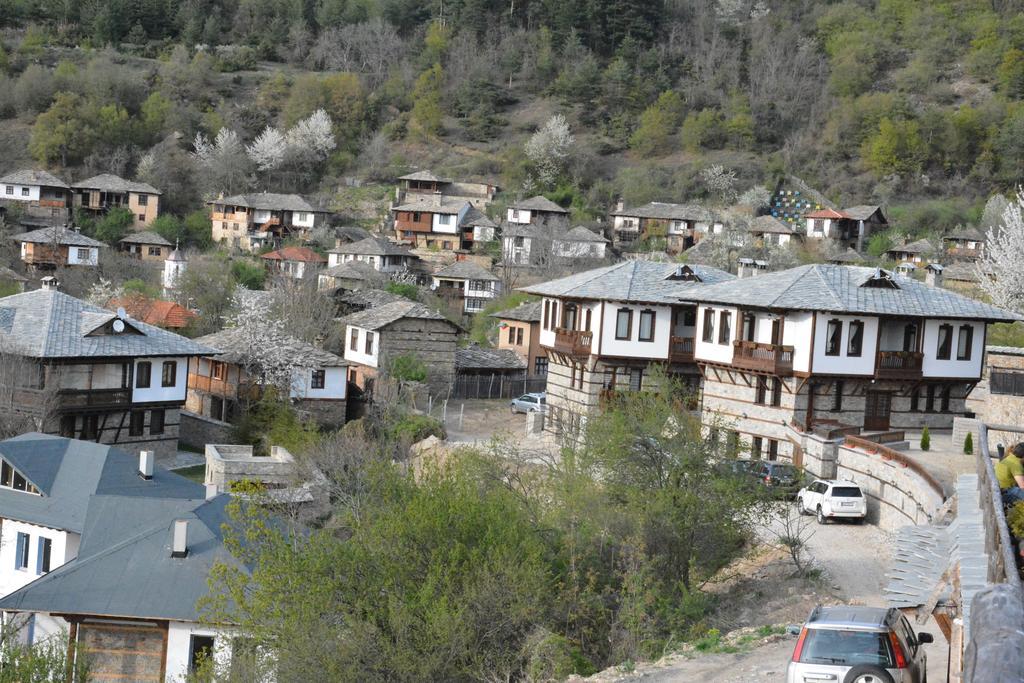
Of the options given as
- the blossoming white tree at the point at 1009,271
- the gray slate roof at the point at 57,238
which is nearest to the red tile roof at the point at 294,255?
the gray slate roof at the point at 57,238

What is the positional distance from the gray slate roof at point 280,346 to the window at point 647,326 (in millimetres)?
13650

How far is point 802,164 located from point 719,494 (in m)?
76.2

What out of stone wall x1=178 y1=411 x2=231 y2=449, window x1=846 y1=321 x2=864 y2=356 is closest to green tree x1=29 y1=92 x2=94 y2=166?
stone wall x1=178 y1=411 x2=231 y2=449

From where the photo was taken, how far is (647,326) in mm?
40500

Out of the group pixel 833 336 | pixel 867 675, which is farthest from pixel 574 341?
pixel 867 675

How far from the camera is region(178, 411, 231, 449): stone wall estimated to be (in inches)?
1780

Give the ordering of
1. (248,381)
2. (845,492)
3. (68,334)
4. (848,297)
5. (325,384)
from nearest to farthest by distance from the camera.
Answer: (845,492) → (848,297) → (68,334) → (248,381) → (325,384)

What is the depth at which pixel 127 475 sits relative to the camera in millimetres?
33781

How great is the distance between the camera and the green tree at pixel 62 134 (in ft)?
300

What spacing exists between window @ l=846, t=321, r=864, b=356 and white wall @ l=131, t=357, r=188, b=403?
23181mm

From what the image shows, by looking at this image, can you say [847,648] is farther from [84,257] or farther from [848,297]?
[84,257]

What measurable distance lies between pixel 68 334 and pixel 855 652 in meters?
33.8

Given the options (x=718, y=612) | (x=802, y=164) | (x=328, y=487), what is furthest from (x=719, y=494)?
(x=802, y=164)

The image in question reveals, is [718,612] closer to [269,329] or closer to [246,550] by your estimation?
[246,550]
